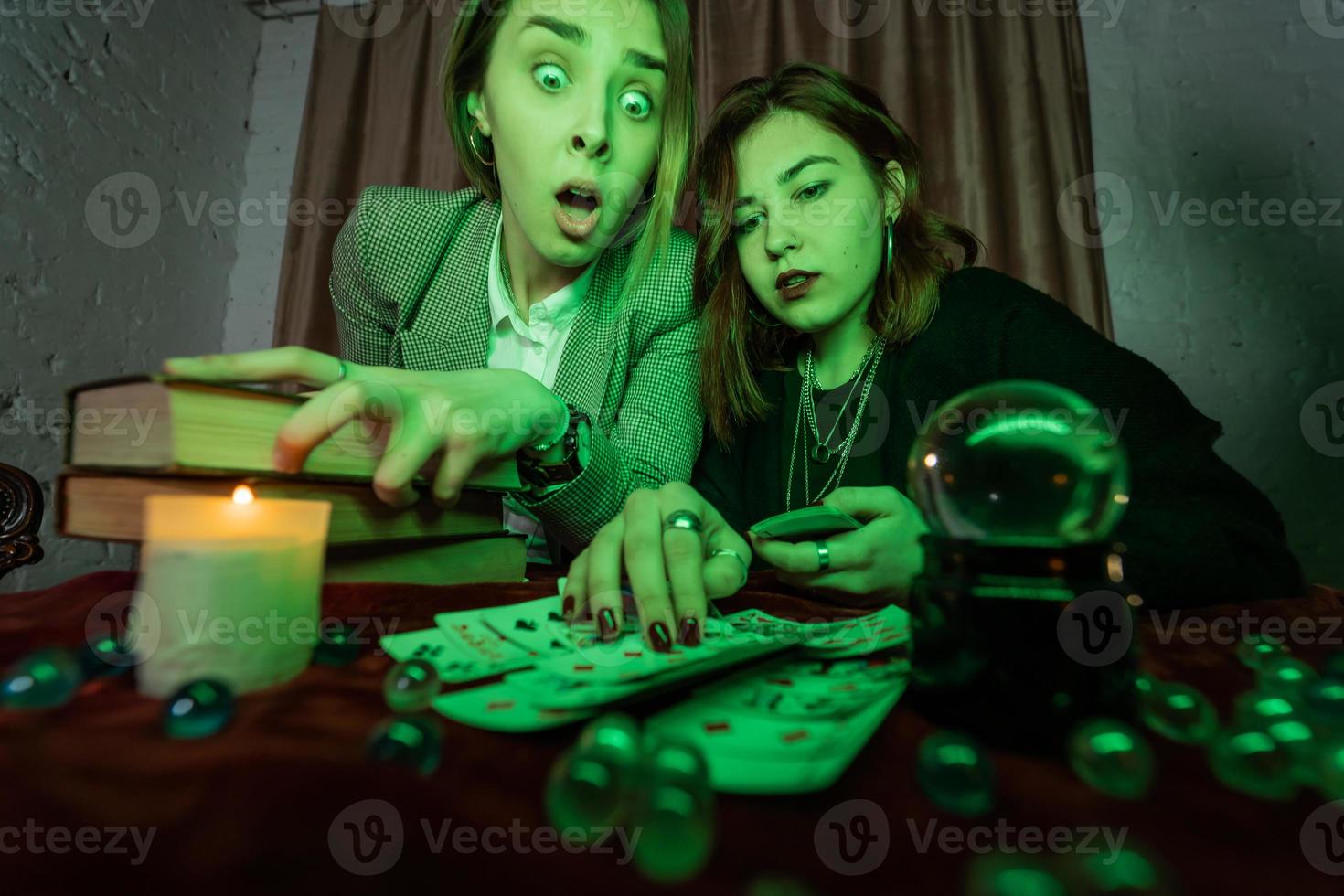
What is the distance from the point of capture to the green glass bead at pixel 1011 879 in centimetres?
19

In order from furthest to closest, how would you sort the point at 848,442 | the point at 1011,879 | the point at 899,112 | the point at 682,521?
the point at 899,112, the point at 848,442, the point at 682,521, the point at 1011,879

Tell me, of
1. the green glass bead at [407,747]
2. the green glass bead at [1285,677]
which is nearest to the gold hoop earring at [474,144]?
the green glass bead at [407,747]

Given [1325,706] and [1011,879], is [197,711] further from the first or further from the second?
[1325,706]

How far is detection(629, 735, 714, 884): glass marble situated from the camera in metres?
0.21

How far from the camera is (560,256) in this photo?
3.50ft

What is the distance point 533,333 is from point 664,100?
17.7 inches

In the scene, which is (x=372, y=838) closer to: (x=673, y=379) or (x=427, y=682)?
(x=427, y=682)

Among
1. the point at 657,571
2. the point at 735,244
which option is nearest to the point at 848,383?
the point at 735,244

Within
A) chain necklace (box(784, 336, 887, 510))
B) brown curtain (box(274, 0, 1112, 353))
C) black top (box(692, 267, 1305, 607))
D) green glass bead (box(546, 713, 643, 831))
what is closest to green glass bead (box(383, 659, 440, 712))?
green glass bead (box(546, 713, 643, 831))

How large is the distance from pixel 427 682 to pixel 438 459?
12.2 inches

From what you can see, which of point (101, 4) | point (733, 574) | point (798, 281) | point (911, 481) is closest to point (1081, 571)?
point (911, 481)

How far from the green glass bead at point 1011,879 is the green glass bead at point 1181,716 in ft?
0.52

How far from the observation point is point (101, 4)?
1.79 m

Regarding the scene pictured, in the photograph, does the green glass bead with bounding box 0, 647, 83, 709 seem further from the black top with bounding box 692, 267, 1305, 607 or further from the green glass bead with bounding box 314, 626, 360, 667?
the black top with bounding box 692, 267, 1305, 607
